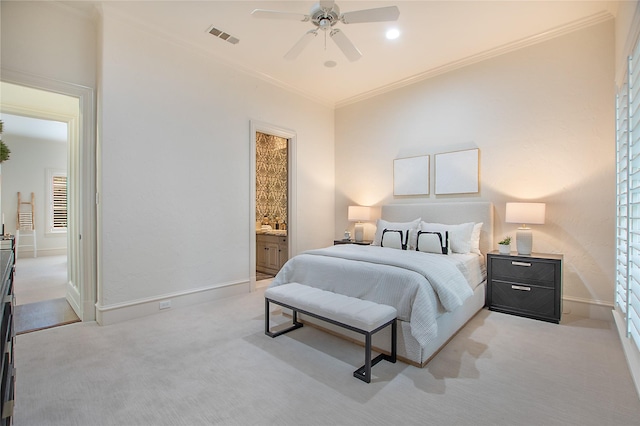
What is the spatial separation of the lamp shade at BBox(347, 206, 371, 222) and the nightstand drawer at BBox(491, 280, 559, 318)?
217 cm

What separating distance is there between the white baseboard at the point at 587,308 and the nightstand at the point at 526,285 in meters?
0.48

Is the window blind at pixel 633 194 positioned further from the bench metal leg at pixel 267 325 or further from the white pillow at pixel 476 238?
the bench metal leg at pixel 267 325

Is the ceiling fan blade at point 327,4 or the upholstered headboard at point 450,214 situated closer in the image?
the ceiling fan blade at point 327,4

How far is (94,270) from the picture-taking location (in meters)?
3.30

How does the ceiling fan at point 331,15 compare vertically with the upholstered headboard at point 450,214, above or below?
above

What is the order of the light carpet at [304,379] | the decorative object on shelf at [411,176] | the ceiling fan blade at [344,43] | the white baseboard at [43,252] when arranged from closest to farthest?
the light carpet at [304,379]
the ceiling fan blade at [344,43]
the decorative object on shelf at [411,176]
the white baseboard at [43,252]

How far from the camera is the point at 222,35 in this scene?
3.60m

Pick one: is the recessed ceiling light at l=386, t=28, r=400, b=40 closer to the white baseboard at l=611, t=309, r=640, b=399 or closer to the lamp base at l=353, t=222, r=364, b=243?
the lamp base at l=353, t=222, r=364, b=243

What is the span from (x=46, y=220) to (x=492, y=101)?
10222mm

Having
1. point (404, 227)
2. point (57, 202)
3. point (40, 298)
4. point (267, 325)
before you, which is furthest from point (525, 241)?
point (57, 202)

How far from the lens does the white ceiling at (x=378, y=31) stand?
10.2ft

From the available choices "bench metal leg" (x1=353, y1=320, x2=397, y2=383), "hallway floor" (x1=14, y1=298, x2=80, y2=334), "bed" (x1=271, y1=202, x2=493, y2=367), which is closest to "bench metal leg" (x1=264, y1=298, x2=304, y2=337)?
"bed" (x1=271, y1=202, x2=493, y2=367)

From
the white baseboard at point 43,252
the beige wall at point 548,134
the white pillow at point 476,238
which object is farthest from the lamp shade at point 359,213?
the white baseboard at point 43,252

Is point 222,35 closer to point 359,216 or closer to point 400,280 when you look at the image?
point 359,216
